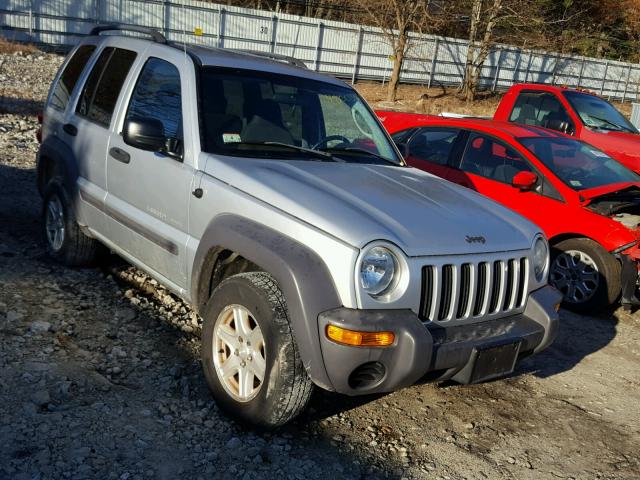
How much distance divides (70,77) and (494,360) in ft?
14.2

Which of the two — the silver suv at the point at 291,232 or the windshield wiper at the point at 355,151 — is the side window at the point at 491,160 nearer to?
the silver suv at the point at 291,232

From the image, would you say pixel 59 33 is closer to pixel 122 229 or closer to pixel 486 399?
pixel 122 229

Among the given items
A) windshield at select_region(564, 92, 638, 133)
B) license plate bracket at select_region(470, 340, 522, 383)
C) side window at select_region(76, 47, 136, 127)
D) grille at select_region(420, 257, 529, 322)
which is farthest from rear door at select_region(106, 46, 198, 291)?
windshield at select_region(564, 92, 638, 133)

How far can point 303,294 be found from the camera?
10.7 feet

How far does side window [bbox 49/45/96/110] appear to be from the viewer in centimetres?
584

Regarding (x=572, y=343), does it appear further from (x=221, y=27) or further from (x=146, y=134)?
(x=221, y=27)

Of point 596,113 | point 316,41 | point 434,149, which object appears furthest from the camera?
point 316,41

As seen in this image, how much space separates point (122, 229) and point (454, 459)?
8.93 feet

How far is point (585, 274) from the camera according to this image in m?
6.37

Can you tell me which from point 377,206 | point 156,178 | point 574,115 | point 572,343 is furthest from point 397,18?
point 377,206

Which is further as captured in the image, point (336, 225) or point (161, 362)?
point (161, 362)

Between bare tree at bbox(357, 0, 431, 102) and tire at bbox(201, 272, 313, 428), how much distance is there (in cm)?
2132

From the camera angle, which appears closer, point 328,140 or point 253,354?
point 253,354

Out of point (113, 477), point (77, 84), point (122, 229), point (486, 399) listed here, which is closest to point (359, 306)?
point (113, 477)
